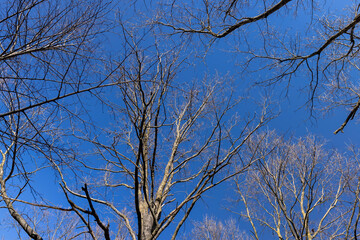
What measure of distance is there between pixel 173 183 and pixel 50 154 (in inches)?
88.3

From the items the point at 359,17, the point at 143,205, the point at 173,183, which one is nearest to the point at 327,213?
the point at 173,183

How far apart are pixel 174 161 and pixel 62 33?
2.75 metres

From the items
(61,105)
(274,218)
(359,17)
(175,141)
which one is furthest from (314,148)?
(61,105)

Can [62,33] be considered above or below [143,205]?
above

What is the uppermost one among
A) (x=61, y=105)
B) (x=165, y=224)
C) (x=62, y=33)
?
(x=62, y=33)

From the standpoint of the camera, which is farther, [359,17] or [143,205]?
[143,205]

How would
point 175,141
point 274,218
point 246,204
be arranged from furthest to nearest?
point 246,204 → point 274,218 → point 175,141

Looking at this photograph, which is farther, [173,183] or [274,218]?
[274,218]

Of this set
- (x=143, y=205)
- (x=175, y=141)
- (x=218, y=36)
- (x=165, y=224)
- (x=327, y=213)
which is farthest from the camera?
(x=327, y=213)

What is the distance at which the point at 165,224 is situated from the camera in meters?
2.56

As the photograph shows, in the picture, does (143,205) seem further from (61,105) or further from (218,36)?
(218,36)

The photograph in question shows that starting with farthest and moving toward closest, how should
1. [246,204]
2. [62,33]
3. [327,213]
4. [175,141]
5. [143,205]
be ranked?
[246,204], [327,213], [175,141], [143,205], [62,33]

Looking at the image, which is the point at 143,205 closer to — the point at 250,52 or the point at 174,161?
the point at 174,161

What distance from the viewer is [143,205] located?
305 cm
